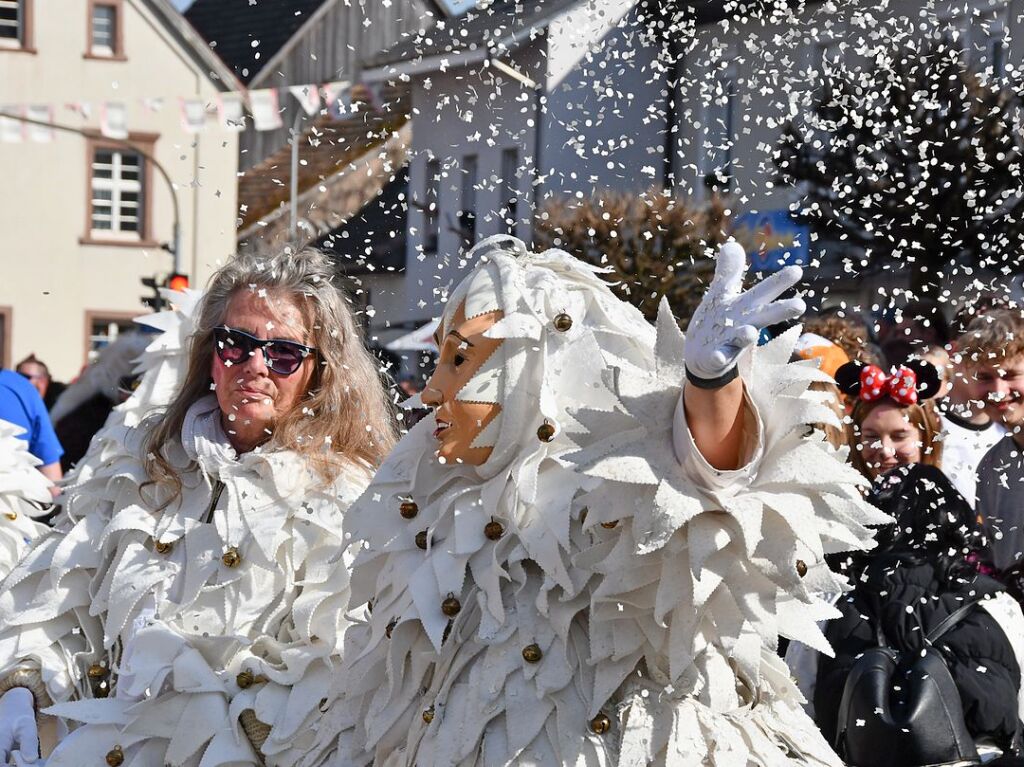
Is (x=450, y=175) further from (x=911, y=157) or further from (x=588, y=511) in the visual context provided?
(x=588, y=511)

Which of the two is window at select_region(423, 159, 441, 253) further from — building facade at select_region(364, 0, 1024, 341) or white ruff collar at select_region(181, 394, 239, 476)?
white ruff collar at select_region(181, 394, 239, 476)

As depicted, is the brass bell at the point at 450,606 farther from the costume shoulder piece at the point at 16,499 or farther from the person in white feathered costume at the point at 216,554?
the costume shoulder piece at the point at 16,499

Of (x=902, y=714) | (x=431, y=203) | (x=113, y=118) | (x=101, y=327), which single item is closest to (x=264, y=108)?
(x=431, y=203)

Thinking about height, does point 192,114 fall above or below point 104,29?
above

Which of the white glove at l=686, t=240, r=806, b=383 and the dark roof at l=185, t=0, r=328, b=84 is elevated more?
the white glove at l=686, t=240, r=806, b=383

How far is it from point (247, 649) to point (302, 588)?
0.20m

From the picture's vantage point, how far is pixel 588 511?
2691 millimetres

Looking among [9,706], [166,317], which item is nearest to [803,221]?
[166,317]

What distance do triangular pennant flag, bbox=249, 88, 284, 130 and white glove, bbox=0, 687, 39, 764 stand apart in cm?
713

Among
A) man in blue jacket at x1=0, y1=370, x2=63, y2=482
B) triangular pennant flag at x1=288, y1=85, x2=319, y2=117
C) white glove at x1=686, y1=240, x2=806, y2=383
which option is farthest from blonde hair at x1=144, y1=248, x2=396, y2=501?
triangular pennant flag at x1=288, y1=85, x2=319, y2=117

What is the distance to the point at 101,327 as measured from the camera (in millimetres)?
24312

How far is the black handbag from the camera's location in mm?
3455

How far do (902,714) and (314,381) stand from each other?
1626mm

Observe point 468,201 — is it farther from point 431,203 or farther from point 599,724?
point 599,724
